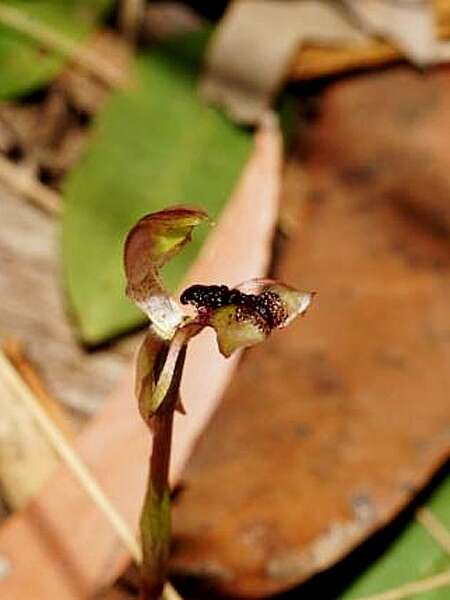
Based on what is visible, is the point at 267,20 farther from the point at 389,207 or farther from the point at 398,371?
the point at 398,371

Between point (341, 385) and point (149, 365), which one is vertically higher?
point (149, 365)

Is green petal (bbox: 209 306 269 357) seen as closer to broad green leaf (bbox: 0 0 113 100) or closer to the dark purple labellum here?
the dark purple labellum

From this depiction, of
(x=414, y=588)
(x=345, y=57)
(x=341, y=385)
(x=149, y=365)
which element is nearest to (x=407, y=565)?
(x=414, y=588)

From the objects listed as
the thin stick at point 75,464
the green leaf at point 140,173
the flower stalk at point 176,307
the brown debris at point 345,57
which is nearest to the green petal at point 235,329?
the flower stalk at point 176,307

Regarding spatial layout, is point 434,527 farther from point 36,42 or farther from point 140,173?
point 36,42

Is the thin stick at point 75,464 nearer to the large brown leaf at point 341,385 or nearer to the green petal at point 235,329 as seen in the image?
the large brown leaf at point 341,385
